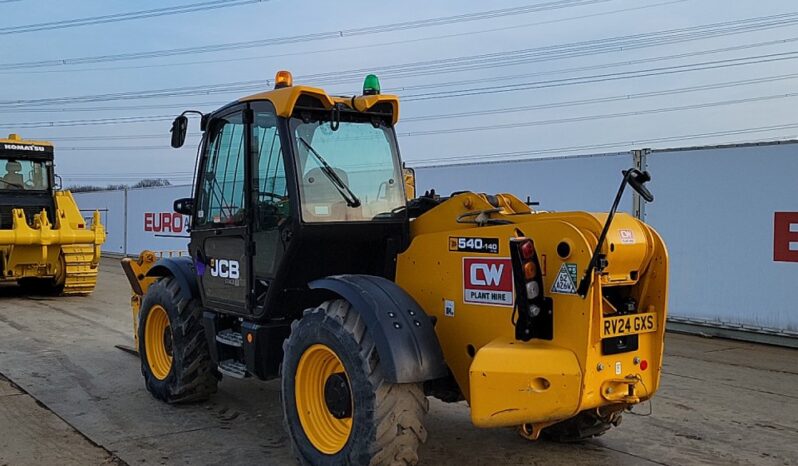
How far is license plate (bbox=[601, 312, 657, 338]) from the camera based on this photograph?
3.87 metres

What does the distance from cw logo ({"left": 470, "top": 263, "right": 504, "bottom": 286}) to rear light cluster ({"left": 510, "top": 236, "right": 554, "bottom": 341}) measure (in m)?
0.24

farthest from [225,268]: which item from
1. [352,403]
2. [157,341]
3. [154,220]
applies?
[154,220]

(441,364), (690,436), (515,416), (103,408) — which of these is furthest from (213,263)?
(690,436)

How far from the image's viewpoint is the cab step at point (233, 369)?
5.26 m

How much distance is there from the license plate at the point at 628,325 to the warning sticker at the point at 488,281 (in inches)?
20.3

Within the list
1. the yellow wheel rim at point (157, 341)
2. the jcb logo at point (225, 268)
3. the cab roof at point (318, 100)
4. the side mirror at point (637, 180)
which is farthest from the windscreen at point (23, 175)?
the side mirror at point (637, 180)

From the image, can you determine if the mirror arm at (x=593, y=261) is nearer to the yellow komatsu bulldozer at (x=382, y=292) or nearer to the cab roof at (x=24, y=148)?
the yellow komatsu bulldozer at (x=382, y=292)

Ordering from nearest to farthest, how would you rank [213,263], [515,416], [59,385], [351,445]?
[515,416] → [351,445] → [213,263] → [59,385]

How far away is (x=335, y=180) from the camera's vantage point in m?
4.97

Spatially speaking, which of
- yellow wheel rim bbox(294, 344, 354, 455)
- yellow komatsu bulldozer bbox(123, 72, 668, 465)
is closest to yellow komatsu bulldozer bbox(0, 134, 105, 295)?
yellow komatsu bulldozer bbox(123, 72, 668, 465)

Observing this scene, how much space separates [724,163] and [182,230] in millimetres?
15134

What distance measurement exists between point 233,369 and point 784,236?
7216mm

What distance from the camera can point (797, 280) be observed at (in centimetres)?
917

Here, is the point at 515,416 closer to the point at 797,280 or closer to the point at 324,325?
the point at 324,325
